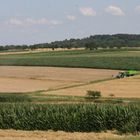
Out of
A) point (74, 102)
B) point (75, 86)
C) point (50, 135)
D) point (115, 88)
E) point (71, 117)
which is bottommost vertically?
point (75, 86)

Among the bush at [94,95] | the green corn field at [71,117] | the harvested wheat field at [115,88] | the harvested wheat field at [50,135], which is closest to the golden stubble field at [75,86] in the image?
the harvested wheat field at [115,88]

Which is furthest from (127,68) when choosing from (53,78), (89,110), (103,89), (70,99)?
(89,110)

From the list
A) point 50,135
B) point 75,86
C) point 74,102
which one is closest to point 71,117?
point 50,135

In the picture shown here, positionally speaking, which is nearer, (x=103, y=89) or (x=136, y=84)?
(x=103, y=89)

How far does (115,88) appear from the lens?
180ft

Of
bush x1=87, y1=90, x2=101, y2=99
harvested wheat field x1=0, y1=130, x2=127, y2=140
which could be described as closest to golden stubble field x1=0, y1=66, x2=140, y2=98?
bush x1=87, y1=90, x2=101, y2=99

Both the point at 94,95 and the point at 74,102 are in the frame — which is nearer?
the point at 74,102

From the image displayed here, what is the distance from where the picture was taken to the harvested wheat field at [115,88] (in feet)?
163

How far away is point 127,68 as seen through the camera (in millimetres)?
87312

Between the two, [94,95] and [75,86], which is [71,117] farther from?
[75,86]

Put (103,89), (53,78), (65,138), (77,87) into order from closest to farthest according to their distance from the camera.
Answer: (65,138) → (103,89) → (77,87) → (53,78)

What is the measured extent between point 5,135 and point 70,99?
73.1 feet

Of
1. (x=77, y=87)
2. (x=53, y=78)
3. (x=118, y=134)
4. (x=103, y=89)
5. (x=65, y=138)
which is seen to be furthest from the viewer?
(x=53, y=78)

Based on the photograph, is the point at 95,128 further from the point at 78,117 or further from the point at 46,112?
the point at 46,112
